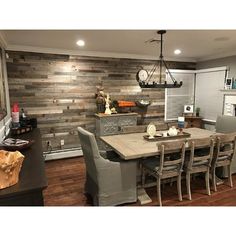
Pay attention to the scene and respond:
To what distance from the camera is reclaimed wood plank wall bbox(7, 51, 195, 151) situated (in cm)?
386

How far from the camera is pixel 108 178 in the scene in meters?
2.43

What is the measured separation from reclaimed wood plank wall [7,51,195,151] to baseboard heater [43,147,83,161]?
0.11 metres

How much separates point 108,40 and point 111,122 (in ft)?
5.49

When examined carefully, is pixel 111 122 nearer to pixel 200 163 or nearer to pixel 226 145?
pixel 200 163

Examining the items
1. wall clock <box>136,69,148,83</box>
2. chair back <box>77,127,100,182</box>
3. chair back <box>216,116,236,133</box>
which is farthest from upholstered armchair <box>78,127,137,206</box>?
wall clock <box>136,69,148,83</box>

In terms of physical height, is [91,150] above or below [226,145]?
above

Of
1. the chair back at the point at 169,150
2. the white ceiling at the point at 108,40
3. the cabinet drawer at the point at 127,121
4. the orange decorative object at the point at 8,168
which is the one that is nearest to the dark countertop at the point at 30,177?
the orange decorative object at the point at 8,168

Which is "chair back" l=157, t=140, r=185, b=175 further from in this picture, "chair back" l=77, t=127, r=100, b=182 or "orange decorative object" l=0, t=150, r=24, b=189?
"orange decorative object" l=0, t=150, r=24, b=189

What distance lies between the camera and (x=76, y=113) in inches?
171

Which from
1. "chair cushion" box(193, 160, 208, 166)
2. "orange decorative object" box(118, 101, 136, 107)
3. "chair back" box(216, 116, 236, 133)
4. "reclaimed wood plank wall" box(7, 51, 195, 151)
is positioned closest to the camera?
"chair cushion" box(193, 160, 208, 166)

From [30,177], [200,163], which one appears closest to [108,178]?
[30,177]

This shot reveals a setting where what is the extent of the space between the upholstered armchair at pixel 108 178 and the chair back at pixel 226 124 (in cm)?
209
